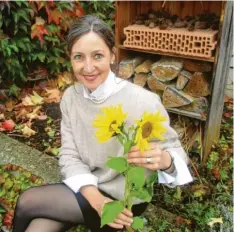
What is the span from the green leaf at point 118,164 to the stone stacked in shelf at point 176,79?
150cm

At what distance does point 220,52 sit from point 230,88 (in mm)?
1305

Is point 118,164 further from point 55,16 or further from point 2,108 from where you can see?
point 55,16

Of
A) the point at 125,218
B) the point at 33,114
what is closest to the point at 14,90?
the point at 33,114

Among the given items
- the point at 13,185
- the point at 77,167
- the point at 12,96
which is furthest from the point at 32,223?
the point at 12,96

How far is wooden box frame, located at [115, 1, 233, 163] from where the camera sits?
222cm

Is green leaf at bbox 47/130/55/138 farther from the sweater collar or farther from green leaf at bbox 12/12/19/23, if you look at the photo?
the sweater collar

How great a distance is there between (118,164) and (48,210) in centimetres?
69

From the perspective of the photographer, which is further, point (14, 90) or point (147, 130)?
point (14, 90)

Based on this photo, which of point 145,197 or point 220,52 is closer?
point 145,197

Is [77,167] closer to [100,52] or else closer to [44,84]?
[100,52]

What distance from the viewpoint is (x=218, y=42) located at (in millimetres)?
2213

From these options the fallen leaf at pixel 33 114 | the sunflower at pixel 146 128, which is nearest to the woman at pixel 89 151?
the sunflower at pixel 146 128

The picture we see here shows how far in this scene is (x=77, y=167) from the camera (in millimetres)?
1656

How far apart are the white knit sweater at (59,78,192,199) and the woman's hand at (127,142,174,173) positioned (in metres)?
0.08
